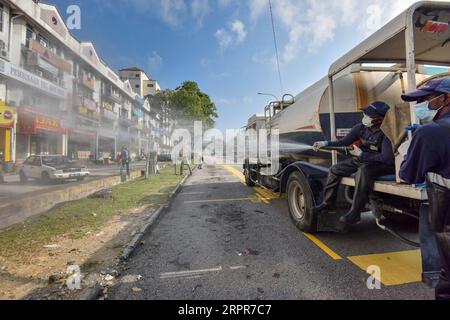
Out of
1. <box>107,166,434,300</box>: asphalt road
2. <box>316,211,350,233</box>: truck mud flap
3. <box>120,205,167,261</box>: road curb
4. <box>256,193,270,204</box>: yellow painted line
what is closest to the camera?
Answer: <box>107,166,434,300</box>: asphalt road

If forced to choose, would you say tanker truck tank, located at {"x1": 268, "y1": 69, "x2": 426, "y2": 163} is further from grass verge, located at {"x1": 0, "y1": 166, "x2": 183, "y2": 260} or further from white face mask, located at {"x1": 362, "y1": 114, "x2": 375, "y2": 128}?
grass verge, located at {"x1": 0, "y1": 166, "x2": 183, "y2": 260}

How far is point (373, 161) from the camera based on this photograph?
2.93m

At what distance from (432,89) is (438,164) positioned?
0.61 meters

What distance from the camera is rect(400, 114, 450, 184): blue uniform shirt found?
1.77 metres

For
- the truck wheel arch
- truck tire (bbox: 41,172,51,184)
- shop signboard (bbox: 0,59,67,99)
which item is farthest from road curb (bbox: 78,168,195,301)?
shop signboard (bbox: 0,59,67,99)

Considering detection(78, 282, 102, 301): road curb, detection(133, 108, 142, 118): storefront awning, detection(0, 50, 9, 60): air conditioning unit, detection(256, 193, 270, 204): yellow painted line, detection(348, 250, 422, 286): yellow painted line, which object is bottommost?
detection(78, 282, 102, 301): road curb

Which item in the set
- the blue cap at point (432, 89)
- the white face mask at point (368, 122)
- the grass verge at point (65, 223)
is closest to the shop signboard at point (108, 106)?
the grass verge at point (65, 223)

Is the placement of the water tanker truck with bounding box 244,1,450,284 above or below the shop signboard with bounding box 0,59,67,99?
below

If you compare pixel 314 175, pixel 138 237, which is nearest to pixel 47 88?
pixel 138 237

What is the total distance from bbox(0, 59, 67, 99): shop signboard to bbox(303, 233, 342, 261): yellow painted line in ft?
71.9

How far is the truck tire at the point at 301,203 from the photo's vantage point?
4.11 metres

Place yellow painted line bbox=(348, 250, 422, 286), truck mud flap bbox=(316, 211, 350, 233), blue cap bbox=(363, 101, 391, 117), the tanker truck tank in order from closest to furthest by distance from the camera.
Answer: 1. yellow painted line bbox=(348, 250, 422, 286)
2. blue cap bbox=(363, 101, 391, 117)
3. truck mud flap bbox=(316, 211, 350, 233)
4. the tanker truck tank

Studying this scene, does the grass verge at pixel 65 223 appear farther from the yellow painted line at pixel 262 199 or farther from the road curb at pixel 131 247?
the yellow painted line at pixel 262 199

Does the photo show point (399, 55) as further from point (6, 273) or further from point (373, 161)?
point (6, 273)
